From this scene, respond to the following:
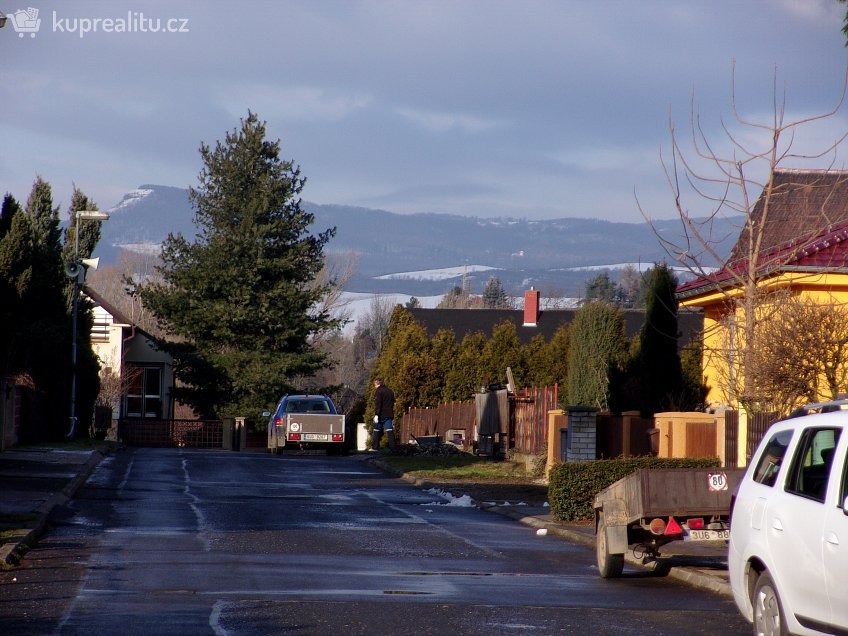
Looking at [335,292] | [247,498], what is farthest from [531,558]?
[335,292]

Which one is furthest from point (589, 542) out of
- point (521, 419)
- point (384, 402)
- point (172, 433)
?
point (172, 433)

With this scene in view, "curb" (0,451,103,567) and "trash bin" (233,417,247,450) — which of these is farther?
"trash bin" (233,417,247,450)

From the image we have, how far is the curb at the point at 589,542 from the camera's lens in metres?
11.4

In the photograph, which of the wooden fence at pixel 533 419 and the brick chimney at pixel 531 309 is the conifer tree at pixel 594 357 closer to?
the wooden fence at pixel 533 419

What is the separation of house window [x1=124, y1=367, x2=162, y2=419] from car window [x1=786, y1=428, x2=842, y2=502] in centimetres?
5621

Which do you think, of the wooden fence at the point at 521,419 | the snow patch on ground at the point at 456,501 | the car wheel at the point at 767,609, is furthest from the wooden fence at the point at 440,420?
the car wheel at the point at 767,609

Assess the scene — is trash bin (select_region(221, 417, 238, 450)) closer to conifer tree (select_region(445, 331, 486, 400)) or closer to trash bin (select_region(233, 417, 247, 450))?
trash bin (select_region(233, 417, 247, 450))

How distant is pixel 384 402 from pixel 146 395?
31032 millimetres

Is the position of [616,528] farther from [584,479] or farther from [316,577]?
[584,479]

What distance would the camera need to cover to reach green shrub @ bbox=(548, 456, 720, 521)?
16.7 metres

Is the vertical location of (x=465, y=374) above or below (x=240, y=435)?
above

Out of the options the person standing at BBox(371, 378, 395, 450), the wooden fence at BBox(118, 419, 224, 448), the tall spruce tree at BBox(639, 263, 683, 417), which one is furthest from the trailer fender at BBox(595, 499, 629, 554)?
the wooden fence at BBox(118, 419, 224, 448)

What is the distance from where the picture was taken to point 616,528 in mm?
11891

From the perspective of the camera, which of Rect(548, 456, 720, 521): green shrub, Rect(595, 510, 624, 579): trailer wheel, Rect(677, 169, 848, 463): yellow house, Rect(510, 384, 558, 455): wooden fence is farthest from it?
Rect(510, 384, 558, 455): wooden fence
